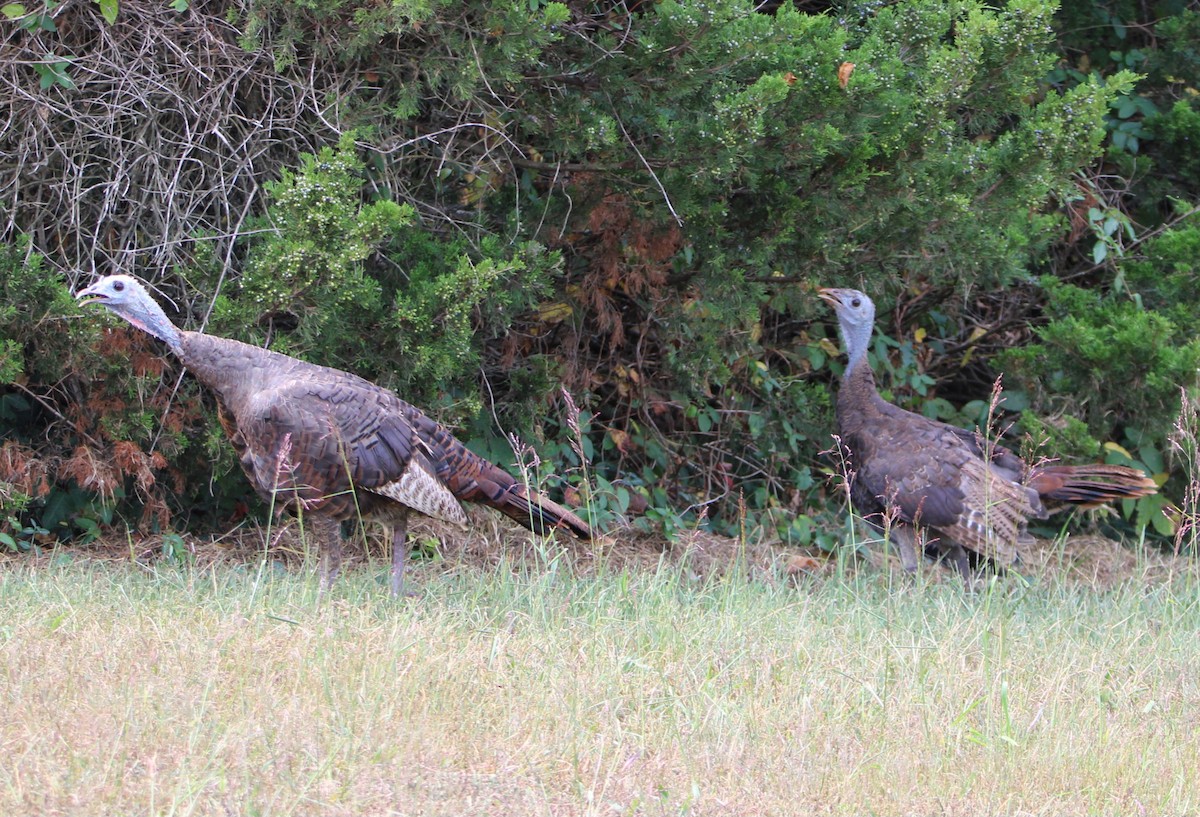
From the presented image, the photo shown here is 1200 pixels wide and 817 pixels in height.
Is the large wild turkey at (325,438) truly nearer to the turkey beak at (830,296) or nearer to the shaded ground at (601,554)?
the shaded ground at (601,554)

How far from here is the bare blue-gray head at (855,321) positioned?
7.25 metres

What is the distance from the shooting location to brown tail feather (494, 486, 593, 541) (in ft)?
19.2

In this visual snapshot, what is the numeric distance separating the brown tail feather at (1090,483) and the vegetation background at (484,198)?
0.25 metres

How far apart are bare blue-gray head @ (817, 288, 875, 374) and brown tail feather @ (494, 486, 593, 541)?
2.10 metres

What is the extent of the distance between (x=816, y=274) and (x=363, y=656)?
11.1 feet

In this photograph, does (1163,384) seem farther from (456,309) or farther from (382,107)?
(382,107)

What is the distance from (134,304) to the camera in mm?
5570

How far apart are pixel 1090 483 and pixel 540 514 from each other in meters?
2.87

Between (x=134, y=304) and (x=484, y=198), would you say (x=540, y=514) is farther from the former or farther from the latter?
(x=134, y=304)

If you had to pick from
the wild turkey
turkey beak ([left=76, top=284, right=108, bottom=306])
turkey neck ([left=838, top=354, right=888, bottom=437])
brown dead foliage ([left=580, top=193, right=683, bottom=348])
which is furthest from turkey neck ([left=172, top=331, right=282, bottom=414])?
turkey neck ([left=838, top=354, right=888, bottom=437])

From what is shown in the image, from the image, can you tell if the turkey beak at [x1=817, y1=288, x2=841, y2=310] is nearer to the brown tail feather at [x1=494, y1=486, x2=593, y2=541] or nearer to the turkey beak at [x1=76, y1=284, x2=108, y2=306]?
the brown tail feather at [x1=494, y1=486, x2=593, y2=541]

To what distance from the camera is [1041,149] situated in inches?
241

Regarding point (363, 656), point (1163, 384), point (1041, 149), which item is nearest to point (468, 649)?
point (363, 656)

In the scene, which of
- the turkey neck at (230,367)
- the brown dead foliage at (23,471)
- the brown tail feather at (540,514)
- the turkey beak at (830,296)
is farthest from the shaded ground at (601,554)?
the turkey beak at (830,296)
